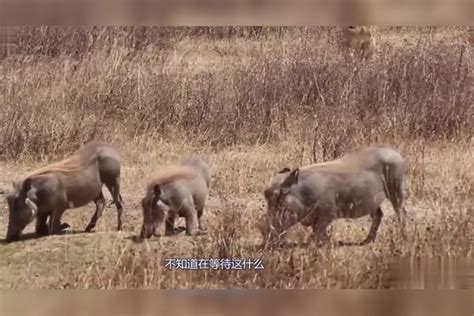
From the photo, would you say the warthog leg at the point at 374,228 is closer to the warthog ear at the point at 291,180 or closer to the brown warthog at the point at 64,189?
the warthog ear at the point at 291,180

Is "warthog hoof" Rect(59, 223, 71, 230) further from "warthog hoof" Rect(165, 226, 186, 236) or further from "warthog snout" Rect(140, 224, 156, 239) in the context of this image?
"warthog hoof" Rect(165, 226, 186, 236)

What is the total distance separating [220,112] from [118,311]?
1210 millimetres

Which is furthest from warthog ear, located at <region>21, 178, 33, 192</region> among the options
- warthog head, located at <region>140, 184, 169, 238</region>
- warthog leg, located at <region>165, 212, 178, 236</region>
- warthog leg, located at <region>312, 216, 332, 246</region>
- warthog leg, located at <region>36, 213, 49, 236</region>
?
warthog leg, located at <region>312, 216, 332, 246</region>

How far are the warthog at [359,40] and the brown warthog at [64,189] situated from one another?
1386 mm

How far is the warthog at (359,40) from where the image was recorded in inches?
238

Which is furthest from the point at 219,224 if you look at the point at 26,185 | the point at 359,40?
the point at 359,40

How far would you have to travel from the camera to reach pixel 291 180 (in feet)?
19.9

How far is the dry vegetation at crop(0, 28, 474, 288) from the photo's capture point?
19.8 ft

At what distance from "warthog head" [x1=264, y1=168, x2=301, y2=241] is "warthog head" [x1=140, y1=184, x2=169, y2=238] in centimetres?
56

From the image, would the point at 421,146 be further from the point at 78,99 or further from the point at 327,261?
the point at 78,99

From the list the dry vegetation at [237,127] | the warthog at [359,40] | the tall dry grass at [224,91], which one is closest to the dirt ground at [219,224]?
the dry vegetation at [237,127]

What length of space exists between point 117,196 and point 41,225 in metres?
0.46
